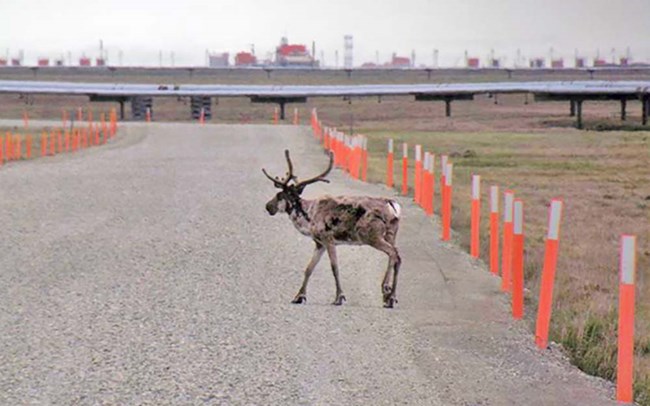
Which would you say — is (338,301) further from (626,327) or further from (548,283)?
(626,327)

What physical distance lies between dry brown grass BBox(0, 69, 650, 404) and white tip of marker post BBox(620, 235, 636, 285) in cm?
98

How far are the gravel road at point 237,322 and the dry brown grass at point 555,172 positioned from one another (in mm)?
824

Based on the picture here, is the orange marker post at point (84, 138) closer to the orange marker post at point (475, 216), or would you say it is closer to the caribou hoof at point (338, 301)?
the orange marker post at point (475, 216)

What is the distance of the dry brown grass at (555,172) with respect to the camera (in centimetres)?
1289

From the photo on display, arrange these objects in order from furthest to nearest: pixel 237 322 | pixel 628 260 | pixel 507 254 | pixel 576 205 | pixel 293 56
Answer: pixel 293 56, pixel 576 205, pixel 507 254, pixel 237 322, pixel 628 260

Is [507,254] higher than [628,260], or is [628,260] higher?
[628,260]

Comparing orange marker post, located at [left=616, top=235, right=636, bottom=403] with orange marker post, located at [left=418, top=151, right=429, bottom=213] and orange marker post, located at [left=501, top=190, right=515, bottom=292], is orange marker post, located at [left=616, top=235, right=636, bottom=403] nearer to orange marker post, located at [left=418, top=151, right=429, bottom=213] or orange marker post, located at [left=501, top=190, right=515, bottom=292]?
orange marker post, located at [left=501, top=190, right=515, bottom=292]

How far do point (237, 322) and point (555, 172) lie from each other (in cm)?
2673

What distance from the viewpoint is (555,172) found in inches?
1458

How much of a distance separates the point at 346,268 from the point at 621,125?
52.4 metres

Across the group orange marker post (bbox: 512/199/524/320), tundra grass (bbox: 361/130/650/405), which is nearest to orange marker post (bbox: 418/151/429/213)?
tundra grass (bbox: 361/130/650/405)

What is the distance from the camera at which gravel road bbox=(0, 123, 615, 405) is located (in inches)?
356

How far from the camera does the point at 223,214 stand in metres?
21.5

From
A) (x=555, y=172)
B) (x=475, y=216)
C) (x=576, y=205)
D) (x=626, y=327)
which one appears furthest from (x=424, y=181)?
(x=555, y=172)
